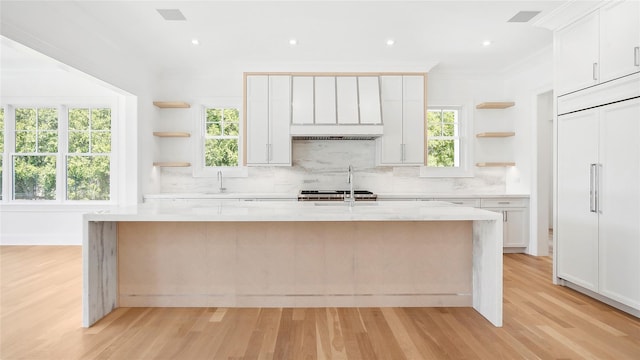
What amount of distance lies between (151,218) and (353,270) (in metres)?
1.54

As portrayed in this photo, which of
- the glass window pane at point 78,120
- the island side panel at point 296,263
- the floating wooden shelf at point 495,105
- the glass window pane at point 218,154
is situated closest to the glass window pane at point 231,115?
the glass window pane at point 218,154

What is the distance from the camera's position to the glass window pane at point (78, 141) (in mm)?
5438

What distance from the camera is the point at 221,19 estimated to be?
3.72m

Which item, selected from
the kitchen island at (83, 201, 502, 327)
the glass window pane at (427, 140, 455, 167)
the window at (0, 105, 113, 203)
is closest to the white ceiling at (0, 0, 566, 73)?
the window at (0, 105, 113, 203)

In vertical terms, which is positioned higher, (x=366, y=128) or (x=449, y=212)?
(x=366, y=128)

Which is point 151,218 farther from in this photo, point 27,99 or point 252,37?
point 27,99

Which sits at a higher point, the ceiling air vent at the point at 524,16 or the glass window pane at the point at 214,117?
the ceiling air vent at the point at 524,16

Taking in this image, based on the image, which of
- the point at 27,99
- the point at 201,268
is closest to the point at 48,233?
the point at 27,99

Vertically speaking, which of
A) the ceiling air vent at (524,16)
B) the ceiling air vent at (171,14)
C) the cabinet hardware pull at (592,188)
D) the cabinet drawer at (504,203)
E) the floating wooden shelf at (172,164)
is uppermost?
the ceiling air vent at (171,14)

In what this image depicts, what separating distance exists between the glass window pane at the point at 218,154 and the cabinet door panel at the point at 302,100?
4.17ft

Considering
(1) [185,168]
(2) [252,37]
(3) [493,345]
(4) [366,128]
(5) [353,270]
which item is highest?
(2) [252,37]

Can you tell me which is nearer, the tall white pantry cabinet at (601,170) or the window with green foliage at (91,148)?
the tall white pantry cabinet at (601,170)

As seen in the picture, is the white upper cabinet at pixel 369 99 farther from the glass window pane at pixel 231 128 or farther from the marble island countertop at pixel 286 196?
the glass window pane at pixel 231 128

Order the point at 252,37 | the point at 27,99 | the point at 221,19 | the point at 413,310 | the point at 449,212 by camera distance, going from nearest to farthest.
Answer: the point at 449,212
the point at 413,310
the point at 221,19
the point at 252,37
the point at 27,99
